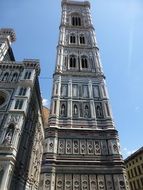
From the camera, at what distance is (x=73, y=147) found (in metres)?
14.9

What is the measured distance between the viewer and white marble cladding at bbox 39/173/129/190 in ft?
41.7

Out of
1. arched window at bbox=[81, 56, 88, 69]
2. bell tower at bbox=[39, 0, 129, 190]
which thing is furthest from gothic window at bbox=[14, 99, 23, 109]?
arched window at bbox=[81, 56, 88, 69]

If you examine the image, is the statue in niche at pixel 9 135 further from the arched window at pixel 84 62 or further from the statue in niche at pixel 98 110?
the arched window at pixel 84 62

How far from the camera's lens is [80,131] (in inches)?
628

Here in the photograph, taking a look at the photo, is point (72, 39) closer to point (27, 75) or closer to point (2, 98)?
point (27, 75)

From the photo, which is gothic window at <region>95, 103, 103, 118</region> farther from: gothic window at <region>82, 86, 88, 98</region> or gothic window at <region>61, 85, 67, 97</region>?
gothic window at <region>61, 85, 67, 97</region>

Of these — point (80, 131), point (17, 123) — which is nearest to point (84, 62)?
point (80, 131)

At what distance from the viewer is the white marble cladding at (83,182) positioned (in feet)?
41.7

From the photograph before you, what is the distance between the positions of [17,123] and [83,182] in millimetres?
7491

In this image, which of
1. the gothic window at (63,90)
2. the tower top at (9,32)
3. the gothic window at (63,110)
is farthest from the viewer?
the tower top at (9,32)

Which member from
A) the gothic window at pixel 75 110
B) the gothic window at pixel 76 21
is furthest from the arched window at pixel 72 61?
the gothic window at pixel 76 21

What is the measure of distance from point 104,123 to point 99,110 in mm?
1720

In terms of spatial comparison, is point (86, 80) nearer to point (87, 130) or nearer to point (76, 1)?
point (87, 130)

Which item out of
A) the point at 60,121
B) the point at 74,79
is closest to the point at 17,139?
the point at 60,121
